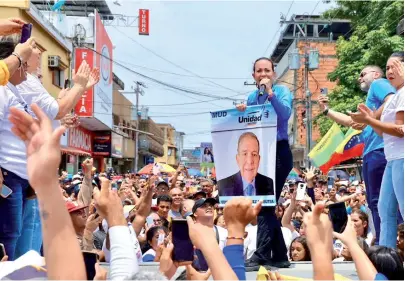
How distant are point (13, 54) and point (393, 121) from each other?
2.56 m

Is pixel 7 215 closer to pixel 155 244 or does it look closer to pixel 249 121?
pixel 249 121

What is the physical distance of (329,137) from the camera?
14367 millimetres

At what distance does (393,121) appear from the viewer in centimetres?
409

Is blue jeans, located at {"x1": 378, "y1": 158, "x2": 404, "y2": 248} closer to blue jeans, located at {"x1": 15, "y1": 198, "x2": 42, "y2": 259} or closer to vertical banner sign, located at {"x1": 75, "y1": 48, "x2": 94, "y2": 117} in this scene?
blue jeans, located at {"x1": 15, "y1": 198, "x2": 42, "y2": 259}

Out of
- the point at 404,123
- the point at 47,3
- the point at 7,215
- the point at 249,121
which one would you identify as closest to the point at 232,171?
the point at 249,121

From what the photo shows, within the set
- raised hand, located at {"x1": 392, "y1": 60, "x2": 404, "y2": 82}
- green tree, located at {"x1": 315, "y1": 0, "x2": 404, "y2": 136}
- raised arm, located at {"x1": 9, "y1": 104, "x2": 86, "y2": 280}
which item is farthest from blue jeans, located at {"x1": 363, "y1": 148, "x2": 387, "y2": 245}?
green tree, located at {"x1": 315, "y1": 0, "x2": 404, "y2": 136}

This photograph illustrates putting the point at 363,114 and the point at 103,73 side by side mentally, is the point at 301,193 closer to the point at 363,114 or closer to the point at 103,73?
the point at 363,114

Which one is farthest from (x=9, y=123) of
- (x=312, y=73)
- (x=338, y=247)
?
(x=312, y=73)

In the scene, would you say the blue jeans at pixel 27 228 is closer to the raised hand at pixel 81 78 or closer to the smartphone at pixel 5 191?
the smartphone at pixel 5 191

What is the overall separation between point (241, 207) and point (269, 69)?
227 centimetres

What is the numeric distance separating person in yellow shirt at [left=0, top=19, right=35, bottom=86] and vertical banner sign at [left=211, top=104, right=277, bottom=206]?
1.67 metres

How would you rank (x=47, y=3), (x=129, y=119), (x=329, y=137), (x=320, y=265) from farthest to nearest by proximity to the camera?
(x=129, y=119), (x=47, y=3), (x=329, y=137), (x=320, y=265)

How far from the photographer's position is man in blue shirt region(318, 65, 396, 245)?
4.61m

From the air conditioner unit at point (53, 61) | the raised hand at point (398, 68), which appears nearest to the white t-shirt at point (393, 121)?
the raised hand at point (398, 68)
